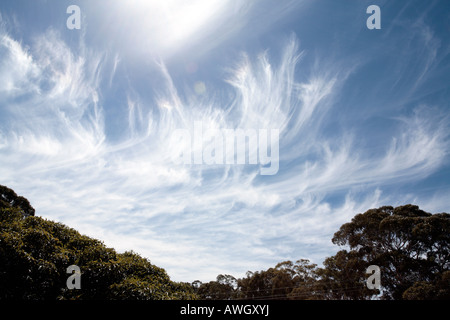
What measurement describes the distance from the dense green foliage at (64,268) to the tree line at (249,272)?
2 centimetres

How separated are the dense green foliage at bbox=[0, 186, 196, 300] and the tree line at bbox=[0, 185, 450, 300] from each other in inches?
0.8

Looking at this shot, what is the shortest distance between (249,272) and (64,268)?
4734cm

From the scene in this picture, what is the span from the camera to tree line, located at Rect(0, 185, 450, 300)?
7.09 m

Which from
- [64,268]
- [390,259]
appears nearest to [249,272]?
[390,259]

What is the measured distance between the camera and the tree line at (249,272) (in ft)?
23.2

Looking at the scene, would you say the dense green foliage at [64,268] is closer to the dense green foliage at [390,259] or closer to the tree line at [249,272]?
the tree line at [249,272]

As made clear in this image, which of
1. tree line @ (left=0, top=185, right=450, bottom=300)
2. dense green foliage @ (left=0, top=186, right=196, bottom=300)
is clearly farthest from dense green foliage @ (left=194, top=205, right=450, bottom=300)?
dense green foliage @ (left=0, top=186, right=196, bottom=300)

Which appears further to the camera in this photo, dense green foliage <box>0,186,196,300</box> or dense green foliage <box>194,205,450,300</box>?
dense green foliage <box>194,205,450,300</box>

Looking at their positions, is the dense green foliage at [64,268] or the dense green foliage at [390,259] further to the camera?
the dense green foliage at [390,259]

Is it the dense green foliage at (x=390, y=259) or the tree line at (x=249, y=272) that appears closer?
the tree line at (x=249, y=272)

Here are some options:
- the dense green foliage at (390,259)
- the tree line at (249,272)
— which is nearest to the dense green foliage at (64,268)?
the tree line at (249,272)

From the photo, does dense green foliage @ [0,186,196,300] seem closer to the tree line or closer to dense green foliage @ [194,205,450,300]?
the tree line
